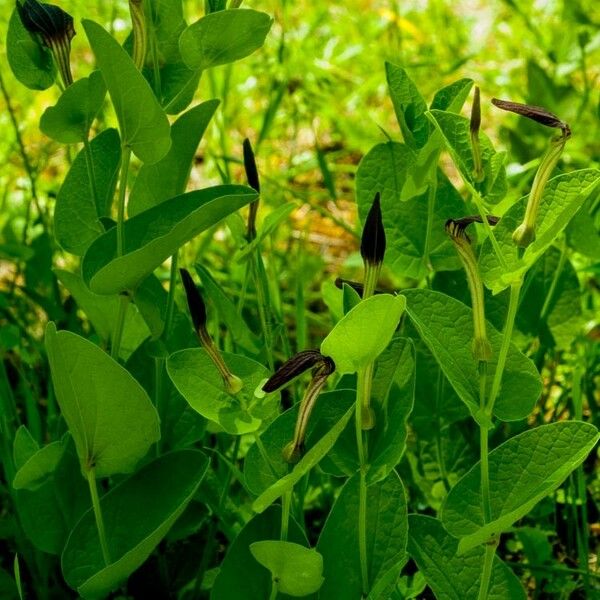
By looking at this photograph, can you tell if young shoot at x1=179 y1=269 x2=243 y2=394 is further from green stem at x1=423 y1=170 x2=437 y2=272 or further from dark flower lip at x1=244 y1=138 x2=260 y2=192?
green stem at x1=423 y1=170 x2=437 y2=272

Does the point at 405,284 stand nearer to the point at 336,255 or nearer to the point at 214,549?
the point at 336,255

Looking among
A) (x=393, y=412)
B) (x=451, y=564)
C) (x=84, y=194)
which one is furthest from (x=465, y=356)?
(x=84, y=194)

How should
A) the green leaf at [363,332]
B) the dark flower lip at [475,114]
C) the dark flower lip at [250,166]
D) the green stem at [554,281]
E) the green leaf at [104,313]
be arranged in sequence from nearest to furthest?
the green leaf at [363,332], the dark flower lip at [475,114], the dark flower lip at [250,166], the green leaf at [104,313], the green stem at [554,281]

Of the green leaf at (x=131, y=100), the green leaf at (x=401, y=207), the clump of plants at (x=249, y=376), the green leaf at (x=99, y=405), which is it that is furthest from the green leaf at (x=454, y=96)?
the green leaf at (x=99, y=405)

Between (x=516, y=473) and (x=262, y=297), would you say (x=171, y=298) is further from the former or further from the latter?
(x=516, y=473)

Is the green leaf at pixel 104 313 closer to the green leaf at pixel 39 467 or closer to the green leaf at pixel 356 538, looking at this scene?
the green leaf at pixel 39 467

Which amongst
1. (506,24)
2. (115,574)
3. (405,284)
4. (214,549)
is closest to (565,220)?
(115,574)
